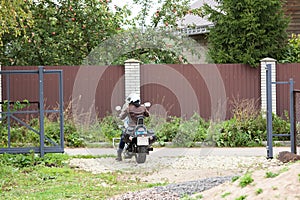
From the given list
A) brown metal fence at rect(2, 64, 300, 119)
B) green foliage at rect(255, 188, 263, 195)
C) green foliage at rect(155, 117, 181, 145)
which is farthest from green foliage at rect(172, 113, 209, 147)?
green foliage at rect(255, 188, 263, 195)

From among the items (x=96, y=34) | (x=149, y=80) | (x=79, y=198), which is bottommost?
(x=79, y=198)

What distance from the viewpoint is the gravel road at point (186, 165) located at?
395 inches

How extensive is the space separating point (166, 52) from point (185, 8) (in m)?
3.81

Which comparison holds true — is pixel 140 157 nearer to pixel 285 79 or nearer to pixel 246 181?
pixel 246 181

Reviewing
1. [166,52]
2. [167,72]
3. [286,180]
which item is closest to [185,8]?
[166,52]

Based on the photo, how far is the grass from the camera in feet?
28.0

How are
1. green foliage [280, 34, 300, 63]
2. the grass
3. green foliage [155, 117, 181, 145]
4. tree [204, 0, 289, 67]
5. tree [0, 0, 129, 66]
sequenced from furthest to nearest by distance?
tree [0, 0, 129, 66], green foliage [280, 34, 300, 63], tree [204, 0, 289, 67], green foliage [155, 117, 181, 145], the grass

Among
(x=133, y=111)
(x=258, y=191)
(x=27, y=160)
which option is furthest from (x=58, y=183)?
(x=258, y=191)

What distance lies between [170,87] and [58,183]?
9106mm

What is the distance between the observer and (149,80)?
18.1 meters

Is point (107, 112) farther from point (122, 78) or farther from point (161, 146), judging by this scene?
point (161, 146)

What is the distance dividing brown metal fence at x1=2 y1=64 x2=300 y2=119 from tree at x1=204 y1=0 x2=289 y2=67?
0.64 metres

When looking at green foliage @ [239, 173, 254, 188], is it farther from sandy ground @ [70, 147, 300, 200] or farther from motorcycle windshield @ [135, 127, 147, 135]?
motorcycle windshield @ [135, 127, 147, 135]

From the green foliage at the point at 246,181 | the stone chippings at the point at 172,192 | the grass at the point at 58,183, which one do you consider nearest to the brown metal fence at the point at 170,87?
the grass at the point at 58,183
